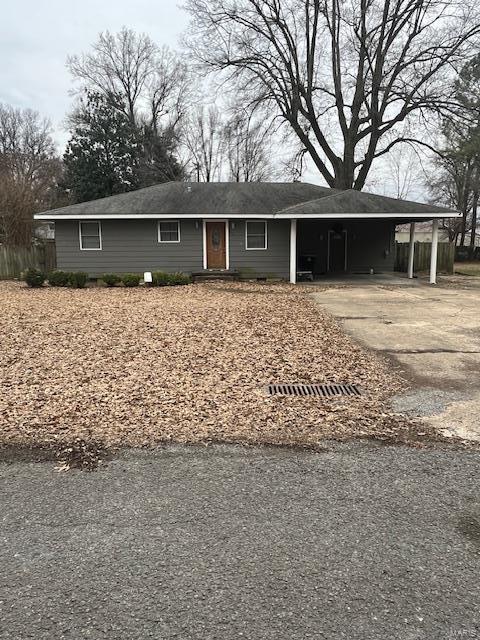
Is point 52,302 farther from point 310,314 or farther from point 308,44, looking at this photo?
point 308,44

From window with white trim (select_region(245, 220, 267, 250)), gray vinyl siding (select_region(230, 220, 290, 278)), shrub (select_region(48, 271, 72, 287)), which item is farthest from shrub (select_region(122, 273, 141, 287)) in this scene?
window with white trim (select_region(245, 220, 267, 250))

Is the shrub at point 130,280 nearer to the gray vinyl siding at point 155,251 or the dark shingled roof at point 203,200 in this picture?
the gray vinyl siding at point 155,251

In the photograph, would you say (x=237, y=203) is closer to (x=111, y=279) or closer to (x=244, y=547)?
(x=111, y=279)

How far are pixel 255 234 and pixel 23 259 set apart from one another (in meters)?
9.00

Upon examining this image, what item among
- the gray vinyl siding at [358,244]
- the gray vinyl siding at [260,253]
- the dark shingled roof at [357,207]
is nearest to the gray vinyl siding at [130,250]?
the gray vinyl siding at [260,253]

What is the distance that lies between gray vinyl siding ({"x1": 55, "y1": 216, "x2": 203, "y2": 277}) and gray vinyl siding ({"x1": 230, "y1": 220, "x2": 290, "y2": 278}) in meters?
1.24

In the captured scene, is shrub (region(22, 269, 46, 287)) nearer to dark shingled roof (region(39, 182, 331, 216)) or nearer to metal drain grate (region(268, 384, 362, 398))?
dark shingled roof (region(39, 182, 331, 216))

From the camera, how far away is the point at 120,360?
6059 mm

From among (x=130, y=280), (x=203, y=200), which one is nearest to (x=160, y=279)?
(x=130, y=280)

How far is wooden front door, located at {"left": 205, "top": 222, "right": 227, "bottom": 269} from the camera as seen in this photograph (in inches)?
687

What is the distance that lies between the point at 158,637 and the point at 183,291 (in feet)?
41.3

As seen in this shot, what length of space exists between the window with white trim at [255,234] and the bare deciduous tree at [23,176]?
1009cm

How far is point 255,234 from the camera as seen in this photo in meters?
17.5

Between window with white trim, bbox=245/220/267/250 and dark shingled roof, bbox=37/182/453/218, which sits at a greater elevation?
dark shingled roof, bbox=37/182/453/218
